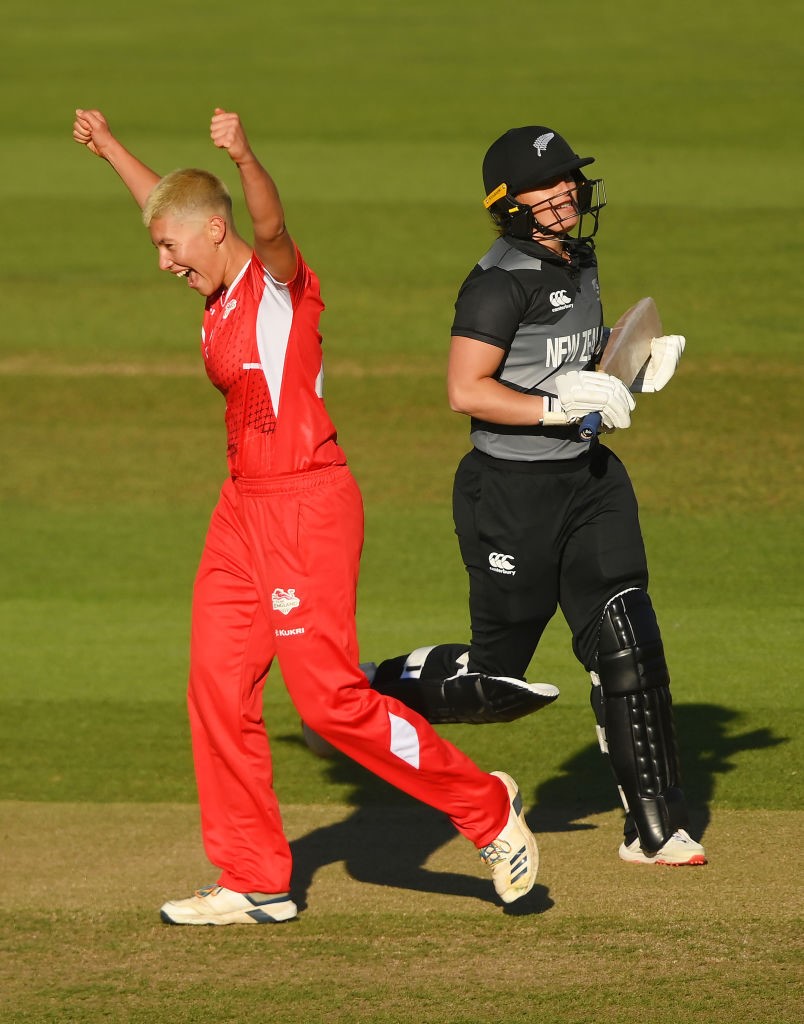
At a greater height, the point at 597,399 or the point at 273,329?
the point at 273,329

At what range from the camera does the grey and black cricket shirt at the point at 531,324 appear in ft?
16.7

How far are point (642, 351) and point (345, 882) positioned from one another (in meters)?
1.92

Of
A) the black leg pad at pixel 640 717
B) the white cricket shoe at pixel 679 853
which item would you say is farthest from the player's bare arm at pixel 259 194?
the white cricket shoe at pixel 679 853

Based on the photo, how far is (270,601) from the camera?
4820 mm

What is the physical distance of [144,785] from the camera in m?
6.25

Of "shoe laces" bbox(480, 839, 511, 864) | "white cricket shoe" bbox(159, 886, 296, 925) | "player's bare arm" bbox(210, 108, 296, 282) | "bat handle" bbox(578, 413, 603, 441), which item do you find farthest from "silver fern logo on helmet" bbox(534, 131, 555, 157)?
"white cricket shoe" bbox(159, 886, 296, 925)

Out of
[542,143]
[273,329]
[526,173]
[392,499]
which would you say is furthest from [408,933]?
[392,499]

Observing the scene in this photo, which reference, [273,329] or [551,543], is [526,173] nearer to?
[273,329]

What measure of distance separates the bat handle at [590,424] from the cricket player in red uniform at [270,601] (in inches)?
27.0

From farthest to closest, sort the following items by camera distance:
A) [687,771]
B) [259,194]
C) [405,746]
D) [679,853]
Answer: [687,771]
[679,853]
[405,746]
[259,194]

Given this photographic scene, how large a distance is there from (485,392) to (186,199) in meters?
1.03

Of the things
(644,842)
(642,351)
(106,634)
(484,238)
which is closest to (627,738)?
(644,842)

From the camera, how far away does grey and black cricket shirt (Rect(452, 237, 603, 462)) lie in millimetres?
5086

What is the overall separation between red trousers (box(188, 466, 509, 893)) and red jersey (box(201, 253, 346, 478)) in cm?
8
